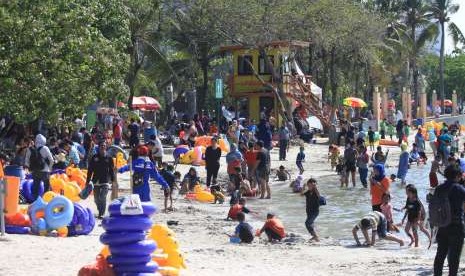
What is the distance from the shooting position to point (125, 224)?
10828 mm

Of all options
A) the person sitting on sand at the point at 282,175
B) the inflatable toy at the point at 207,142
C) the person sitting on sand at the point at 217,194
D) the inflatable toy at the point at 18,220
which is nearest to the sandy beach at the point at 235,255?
the inflatable toy at the point at 18,220

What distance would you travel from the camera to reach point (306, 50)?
55719mm

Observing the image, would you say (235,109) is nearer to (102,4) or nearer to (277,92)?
(277,92)

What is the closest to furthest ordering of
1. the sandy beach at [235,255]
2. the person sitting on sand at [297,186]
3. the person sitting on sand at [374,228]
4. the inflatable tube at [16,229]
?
the sandy beach at [235,255] < the inflatable tube at [16,229] < the person sitting on sand at [374,228] < the person sitting on sand at [297,186]

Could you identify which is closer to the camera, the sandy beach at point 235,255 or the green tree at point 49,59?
the sandy beach at point 235,255

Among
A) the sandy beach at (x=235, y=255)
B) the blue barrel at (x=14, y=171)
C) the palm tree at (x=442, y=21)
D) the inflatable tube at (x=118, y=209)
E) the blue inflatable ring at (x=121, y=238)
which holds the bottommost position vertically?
the sandy beach at (x=235, y=255)

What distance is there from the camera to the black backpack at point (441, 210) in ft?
36.8

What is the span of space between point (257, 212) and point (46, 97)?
529 centimetres

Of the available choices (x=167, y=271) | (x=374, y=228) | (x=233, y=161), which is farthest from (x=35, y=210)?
(x=233, y=161)

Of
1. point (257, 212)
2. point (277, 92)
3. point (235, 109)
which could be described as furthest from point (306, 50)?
point (257, 212)

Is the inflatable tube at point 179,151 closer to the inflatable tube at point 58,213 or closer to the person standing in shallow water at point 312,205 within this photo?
the person standing in shallow water at point 312,205

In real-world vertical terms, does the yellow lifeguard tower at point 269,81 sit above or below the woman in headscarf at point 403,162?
above

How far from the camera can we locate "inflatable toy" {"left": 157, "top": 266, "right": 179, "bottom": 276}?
11.4m

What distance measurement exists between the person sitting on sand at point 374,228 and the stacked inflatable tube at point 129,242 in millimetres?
6166
